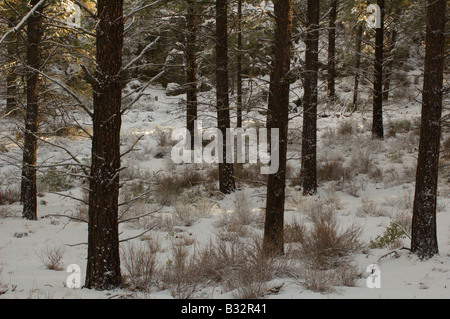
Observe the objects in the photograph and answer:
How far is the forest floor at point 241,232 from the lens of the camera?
4336 mm

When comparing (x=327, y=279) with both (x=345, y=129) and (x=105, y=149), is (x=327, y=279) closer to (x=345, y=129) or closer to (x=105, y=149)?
(x=105, y=149)

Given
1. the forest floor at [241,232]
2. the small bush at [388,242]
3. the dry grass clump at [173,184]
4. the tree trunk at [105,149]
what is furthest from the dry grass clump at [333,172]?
the tree trunk at [105,149]

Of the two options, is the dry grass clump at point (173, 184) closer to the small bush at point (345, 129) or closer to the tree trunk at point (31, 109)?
the tree trunk at point (31, 109)

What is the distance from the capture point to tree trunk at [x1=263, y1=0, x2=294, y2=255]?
5.30 meters

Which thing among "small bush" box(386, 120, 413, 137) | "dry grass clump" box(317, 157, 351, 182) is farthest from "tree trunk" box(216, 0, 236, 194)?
"small bush" box(386, 120, 413, 137)

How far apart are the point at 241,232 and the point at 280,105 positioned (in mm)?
2736

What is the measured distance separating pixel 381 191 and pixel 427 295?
5897mm

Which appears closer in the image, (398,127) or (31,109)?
(31,109)

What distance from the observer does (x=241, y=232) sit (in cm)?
688

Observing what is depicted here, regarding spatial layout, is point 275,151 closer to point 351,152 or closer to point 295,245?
point 295,245

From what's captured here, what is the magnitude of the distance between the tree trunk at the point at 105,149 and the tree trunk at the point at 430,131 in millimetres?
4310

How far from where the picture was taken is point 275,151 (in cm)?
546

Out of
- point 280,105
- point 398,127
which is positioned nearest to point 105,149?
point 280,105

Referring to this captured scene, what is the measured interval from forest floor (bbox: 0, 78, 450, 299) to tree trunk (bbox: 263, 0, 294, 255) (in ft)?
1.15
